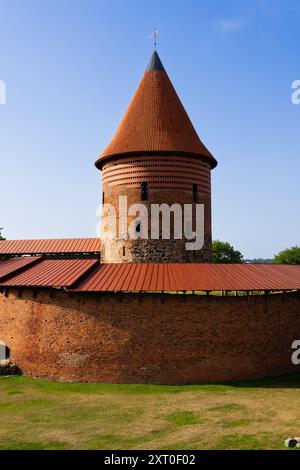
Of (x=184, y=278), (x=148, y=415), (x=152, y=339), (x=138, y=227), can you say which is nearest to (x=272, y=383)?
(x=152, y=339)

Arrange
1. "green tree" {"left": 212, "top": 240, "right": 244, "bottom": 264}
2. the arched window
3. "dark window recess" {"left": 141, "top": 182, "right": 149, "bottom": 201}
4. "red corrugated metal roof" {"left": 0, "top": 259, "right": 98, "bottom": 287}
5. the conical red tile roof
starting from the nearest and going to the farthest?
"red corrugated metal roof" {"left": 0, "top": 259, "right": 98, "bottom": 287} → the arched window → "dark window recess" {"left": 141, "top": 182, "right": 149, "bottom": 201} → the conical red tile roof → "green tree" {"left": 212, "top": 240, "right": 244, "bottom": 264}

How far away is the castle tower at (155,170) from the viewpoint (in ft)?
63.9

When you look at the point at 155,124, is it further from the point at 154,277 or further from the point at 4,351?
the point at 4,351

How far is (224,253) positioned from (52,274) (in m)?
36.9

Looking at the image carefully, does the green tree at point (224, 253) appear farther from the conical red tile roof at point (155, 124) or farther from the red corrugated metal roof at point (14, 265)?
the red corrugated metal roof at point (14, 265)

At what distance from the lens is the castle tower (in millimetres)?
19469

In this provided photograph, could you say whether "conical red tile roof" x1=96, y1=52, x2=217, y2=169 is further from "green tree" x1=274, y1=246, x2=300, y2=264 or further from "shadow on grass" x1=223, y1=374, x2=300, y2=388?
"green tree" x1=274, y1=246, x2=300, y2=264

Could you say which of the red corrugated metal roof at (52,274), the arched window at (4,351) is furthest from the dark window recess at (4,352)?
the red corrugated metal roof at (52,274)

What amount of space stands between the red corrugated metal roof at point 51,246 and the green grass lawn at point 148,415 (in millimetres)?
12545

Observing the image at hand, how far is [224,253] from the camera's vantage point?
50125 millimetres

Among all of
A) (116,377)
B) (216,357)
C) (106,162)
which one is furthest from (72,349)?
(106,162)

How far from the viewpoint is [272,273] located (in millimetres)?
15727

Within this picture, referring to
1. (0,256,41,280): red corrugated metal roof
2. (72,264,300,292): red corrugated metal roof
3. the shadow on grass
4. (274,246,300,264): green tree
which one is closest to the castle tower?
(0,256,41,280): red corrugated metal roof

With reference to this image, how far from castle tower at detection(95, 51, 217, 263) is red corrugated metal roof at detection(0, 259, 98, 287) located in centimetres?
408
